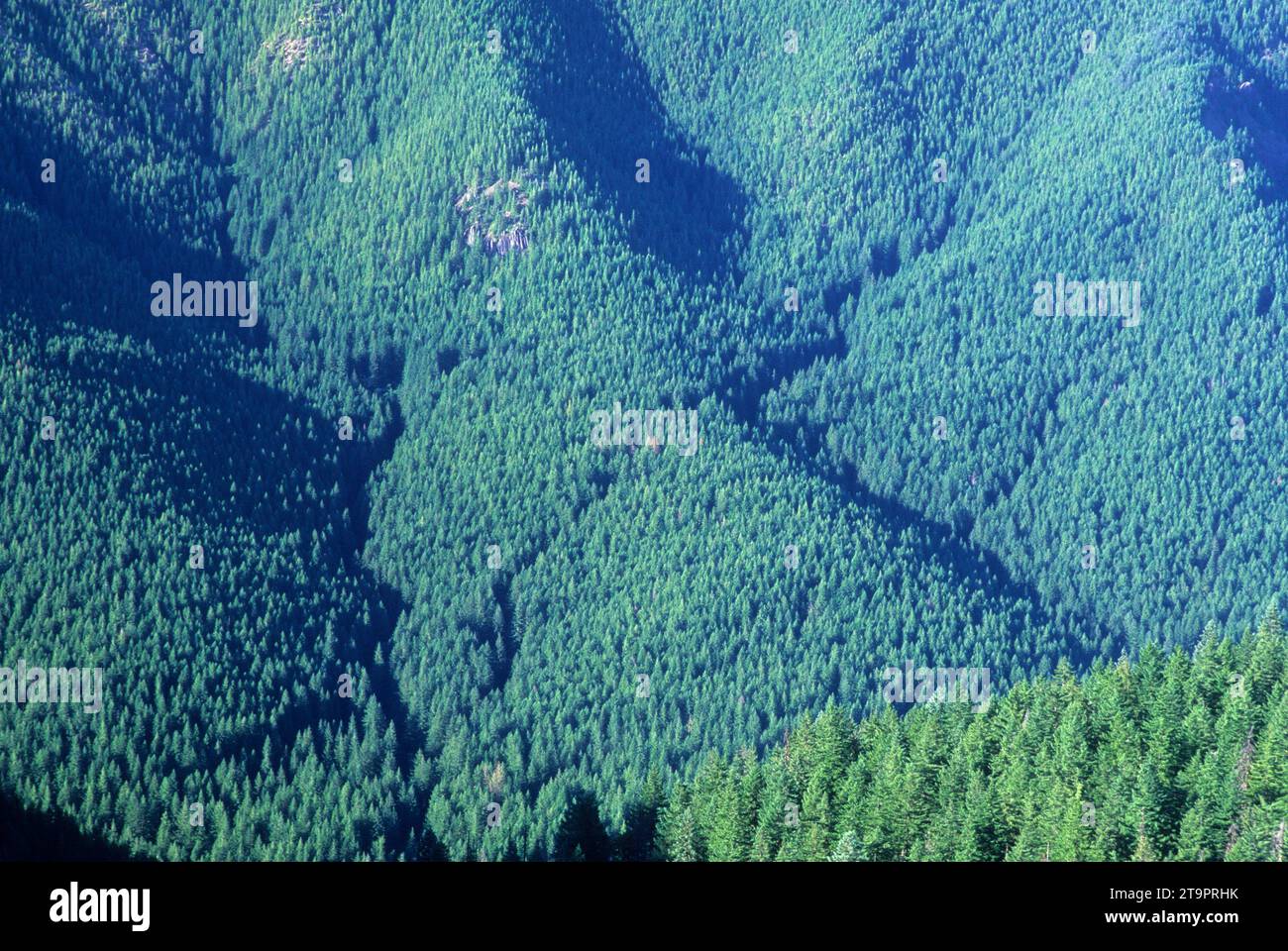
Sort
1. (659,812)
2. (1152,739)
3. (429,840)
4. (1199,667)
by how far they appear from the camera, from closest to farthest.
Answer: (1152,739) < (1199,667) < (659,812) < (429,840)

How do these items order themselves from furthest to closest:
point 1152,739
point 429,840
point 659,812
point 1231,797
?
point 429,840
point 659,812
point 1152,739
point 1231,797

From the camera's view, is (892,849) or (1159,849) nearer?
(1159,849)

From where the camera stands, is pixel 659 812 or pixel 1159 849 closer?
pixel 1159 849

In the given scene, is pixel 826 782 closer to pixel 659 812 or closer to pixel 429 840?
pixel 659 812
